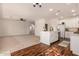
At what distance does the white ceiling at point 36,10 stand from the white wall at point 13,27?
115mm

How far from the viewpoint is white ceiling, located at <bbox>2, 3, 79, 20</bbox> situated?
2.92 ft

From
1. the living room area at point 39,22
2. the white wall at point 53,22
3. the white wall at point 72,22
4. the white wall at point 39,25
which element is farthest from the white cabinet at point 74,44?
the white wall at point 39,25

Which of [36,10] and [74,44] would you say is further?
[74,44]

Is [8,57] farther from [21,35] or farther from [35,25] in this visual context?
[35,25]

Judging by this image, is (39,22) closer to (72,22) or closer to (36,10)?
(36,10)

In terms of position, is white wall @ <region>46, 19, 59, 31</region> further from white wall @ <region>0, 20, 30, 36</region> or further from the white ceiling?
white wall @ <region>0, 20, 30, 36</region>

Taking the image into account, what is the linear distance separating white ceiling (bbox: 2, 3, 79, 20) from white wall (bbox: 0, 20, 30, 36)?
4.5 inches

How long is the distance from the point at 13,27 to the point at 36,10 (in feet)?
1.45

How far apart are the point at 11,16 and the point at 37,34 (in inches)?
18.7

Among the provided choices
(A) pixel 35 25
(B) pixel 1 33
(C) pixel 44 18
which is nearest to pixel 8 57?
(B) pixel 1 33

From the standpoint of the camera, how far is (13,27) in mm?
1041

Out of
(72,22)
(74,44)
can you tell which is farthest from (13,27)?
(74,44)

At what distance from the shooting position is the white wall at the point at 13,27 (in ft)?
3.20

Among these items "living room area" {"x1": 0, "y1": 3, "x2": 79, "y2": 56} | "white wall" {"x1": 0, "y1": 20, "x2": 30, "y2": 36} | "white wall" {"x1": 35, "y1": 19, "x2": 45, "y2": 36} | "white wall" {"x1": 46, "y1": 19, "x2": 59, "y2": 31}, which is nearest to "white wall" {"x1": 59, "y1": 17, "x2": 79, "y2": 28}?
"living room area" {"x1": 0, "y1": 3, "x2": 79, "y2": 56}
